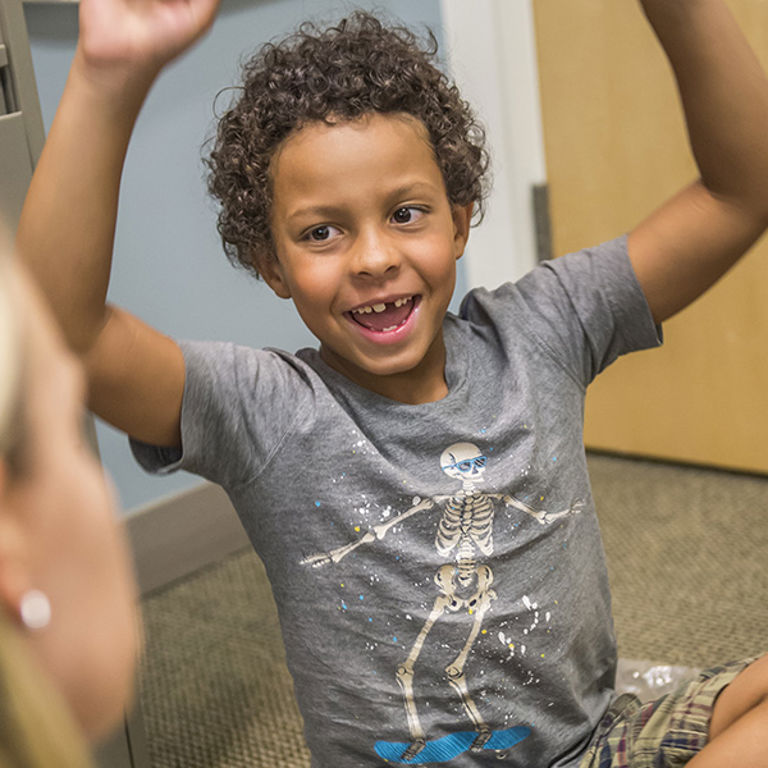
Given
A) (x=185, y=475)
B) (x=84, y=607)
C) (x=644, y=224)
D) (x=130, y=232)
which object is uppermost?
(x=84, y=607)

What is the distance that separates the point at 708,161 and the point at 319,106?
0.31 m

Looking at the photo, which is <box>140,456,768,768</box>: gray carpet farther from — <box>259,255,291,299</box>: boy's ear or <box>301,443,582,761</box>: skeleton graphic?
<box>259,255,291,299</box>: boy's ear

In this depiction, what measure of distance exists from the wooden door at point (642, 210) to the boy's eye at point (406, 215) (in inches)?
44.9

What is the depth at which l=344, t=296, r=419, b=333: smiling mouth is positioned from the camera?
78cm

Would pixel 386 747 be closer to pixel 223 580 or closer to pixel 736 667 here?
pixel 736 667

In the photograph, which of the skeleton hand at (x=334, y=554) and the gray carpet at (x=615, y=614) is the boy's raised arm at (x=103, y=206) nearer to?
the skeleton hand at (x=334, y=554)

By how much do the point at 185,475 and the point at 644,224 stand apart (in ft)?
3.54

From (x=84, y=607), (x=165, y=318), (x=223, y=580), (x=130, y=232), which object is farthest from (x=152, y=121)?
(x=84, y=607)

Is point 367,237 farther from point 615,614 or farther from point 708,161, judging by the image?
point 615,614

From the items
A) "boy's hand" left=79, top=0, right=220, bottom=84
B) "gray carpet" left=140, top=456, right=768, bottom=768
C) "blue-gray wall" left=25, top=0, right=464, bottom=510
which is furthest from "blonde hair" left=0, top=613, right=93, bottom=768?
"blue-gray wall" left=25, top=0, right=464, bottom=510

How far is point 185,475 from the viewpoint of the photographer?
67.9 inches

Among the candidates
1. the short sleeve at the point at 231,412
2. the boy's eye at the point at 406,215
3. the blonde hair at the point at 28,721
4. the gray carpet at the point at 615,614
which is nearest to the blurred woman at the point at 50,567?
the blonde hair at the point at 28,721

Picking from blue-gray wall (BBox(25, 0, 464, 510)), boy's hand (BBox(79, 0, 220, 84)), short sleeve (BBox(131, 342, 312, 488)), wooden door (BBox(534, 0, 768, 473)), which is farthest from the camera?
wooden door (BBox(534, 0, 768, 473))

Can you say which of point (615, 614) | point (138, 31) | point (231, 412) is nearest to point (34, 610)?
point (138, 31)
